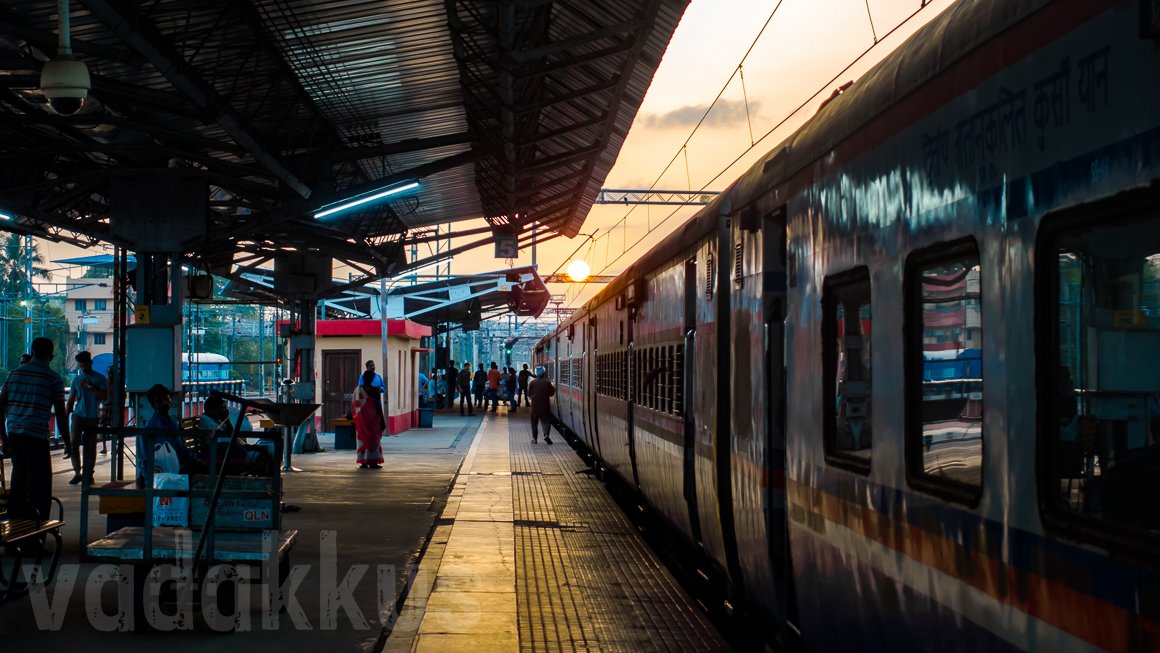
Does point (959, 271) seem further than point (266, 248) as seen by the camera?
No

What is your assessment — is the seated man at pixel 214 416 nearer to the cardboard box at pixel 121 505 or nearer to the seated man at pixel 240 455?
the seated man at pixel 240 455

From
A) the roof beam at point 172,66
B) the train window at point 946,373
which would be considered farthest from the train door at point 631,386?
the train window at point 946,373

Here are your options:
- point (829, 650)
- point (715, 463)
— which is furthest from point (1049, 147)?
point (715, 463)

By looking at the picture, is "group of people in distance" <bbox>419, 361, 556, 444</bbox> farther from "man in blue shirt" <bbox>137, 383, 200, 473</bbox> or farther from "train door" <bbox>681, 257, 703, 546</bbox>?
"train door" <bbox>681, 257, 703, 546</bbox>

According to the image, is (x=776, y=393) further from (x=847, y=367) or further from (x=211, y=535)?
(x=211, y=535)

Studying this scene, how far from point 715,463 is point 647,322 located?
425 centimetres

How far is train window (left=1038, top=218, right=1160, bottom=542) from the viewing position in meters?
2.57

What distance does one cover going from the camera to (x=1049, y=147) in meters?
2.96

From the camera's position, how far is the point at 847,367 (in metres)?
4.72

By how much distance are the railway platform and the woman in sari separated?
3.29m

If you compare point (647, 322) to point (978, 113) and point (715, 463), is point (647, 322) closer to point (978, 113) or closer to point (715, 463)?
point (715, 463)

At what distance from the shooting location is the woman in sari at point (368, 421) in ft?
62.9

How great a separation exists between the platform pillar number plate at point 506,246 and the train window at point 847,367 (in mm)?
19211

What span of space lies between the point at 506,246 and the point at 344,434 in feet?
16.1
